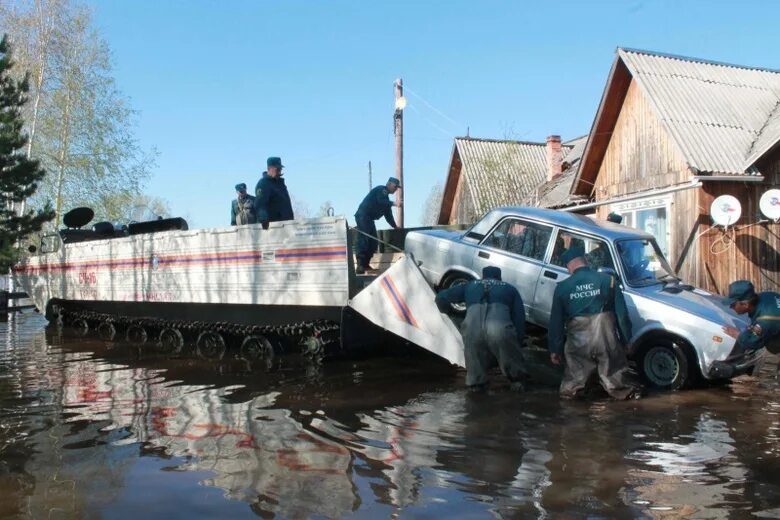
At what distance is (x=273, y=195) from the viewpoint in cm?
1020

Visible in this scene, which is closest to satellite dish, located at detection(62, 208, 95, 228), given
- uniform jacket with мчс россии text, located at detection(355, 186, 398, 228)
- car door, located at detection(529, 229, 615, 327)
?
uniform jacket with мчс россии text, located at detection(355, 186, 398, 228)

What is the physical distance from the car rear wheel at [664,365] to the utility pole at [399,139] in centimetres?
1190

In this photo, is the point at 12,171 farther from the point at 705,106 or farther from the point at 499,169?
the point at 499,169

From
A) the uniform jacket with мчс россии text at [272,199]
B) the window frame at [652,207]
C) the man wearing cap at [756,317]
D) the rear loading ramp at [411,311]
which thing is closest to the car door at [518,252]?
the rear loading ramp at [411,311]

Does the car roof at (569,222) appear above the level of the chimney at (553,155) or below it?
below

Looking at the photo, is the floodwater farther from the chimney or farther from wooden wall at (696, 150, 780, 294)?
the chimney

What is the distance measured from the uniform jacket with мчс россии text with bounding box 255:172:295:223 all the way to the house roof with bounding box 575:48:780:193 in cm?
836

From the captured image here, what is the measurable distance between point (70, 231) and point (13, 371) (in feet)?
20.7

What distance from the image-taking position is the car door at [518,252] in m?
8.11

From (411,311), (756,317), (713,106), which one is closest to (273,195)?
(411,311)

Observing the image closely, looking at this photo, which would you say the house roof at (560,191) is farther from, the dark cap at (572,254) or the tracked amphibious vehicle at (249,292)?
the dark cap at (572,254)

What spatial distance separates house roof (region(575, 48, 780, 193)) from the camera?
14008mm

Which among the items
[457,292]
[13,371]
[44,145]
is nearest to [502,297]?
[457,292]

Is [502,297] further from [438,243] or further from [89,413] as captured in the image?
[89,413]
